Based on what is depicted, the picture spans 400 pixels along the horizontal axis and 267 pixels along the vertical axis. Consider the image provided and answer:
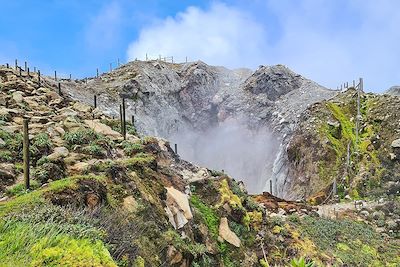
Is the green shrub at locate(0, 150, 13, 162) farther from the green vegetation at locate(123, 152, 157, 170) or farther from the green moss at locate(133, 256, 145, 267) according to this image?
the green moss at locate(133, 256, 145, 267)

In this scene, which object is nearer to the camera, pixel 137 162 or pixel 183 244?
pixel 183 244

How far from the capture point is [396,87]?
5025 centimetres

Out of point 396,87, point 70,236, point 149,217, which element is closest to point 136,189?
point 149,217

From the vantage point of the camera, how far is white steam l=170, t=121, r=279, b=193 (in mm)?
49188

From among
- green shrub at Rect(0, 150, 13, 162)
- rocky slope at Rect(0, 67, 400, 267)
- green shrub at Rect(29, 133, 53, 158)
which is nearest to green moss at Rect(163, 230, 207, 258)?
rocky slope at Rect(0, 67, 400, 267)

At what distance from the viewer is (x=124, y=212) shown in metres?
9.59

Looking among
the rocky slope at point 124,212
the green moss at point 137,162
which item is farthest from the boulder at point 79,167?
the green moss at point 137,162

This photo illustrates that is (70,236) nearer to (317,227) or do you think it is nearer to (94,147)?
(94,147)

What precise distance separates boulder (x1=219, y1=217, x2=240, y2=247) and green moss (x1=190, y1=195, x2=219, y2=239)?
0.16m

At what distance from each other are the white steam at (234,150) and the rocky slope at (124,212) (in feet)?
86.8

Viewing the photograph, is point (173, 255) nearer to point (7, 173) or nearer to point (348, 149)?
point (7, 173)

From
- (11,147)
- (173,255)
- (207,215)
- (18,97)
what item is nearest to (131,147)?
(207,215)

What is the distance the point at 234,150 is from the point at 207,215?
127 feet

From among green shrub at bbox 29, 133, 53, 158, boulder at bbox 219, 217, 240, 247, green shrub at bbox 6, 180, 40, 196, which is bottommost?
boulder at bbox 219, 217, 240, 247
